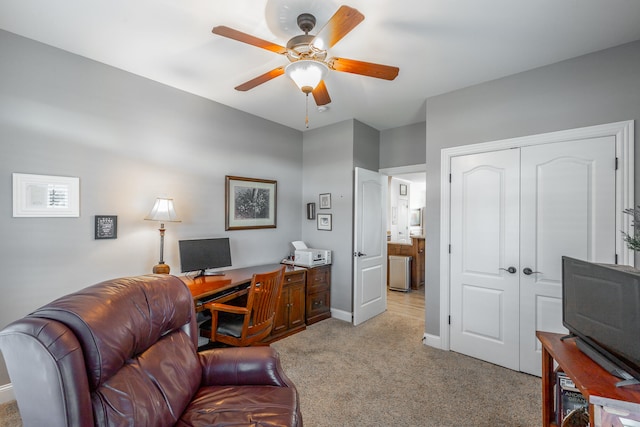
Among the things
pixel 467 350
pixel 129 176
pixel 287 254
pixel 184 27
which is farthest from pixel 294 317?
pixel 184 27

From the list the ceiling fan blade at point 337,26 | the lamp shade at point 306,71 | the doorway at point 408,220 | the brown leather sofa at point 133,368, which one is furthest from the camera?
the doorway at point 408,220

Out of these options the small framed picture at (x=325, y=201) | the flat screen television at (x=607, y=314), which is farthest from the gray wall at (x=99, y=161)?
the flat screen television at (x=607, y=314)

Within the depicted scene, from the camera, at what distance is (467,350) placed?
9.66 feet

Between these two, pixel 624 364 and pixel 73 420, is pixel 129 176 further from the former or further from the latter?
pixel 624 364

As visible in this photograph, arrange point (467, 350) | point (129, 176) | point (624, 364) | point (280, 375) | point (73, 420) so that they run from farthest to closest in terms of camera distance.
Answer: point (467, 350)
point (129, 176)
point (280, 375)
point (624, 364)
point (73, 420)

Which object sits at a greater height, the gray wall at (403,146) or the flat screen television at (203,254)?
the gray wall at (403,146)

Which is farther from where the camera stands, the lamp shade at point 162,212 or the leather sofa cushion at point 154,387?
the lamp shade at point 162,212

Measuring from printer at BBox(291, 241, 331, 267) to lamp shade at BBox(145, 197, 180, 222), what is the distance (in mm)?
1681

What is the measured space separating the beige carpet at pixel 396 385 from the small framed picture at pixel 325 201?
172 cm

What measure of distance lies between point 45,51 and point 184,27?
4.02 feet

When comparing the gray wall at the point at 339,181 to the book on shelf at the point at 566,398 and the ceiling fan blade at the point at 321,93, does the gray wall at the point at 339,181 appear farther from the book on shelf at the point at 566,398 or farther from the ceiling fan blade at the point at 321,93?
the book on shelf at the point at 566,398

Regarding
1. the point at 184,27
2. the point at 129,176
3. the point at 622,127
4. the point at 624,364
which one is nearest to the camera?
the point at 624,364

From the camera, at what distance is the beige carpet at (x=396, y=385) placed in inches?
79.0

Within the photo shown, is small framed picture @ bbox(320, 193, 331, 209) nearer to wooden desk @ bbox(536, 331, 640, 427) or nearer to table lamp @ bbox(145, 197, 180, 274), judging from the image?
table lamp @ bbox(145, 197, 180, 274)
